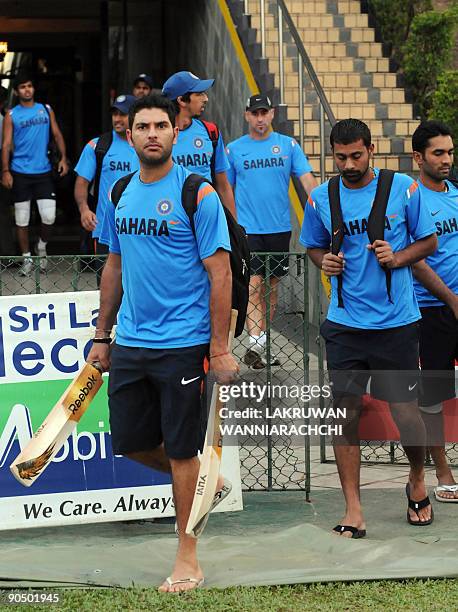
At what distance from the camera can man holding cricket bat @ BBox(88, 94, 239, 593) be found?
5.64m

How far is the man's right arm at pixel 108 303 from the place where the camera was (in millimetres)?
6070

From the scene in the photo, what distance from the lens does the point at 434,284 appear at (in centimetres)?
684

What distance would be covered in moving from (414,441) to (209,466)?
1443 millimetres

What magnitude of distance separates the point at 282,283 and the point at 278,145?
282 centimetres

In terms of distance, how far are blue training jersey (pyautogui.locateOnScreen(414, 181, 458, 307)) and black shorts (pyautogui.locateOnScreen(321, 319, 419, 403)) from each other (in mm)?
540

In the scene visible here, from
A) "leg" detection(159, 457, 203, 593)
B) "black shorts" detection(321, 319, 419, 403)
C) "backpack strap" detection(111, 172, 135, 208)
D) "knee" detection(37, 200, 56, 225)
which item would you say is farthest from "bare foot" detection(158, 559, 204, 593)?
"knee" detection(37, 200, 56, 225)

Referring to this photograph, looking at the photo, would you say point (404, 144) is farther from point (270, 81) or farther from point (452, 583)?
point (452, 583)

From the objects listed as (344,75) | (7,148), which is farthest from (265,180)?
(344,75)

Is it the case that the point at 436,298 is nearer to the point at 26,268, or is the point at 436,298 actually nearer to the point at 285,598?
the point at 285,598

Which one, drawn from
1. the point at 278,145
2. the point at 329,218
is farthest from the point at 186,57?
the point at 329,218

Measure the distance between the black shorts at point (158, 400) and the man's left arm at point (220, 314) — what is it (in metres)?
0.13

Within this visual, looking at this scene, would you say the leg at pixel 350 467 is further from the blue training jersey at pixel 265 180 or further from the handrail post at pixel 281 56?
the handrail post at pixel 281 56

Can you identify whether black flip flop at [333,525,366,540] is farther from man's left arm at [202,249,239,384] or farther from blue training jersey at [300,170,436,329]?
man's left arm at [202,249,239,384]

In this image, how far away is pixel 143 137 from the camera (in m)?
5.72
